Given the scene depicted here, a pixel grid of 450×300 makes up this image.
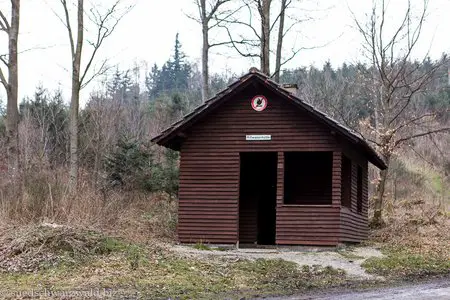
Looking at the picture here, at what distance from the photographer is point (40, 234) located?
39.2 feet

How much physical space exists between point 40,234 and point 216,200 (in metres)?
6.01

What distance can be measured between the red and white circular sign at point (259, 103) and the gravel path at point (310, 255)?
3.88 m

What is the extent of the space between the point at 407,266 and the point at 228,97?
21.1 ft

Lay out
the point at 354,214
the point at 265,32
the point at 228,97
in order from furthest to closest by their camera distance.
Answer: the point at 265,32
the point at 354,214
the point at 228,97

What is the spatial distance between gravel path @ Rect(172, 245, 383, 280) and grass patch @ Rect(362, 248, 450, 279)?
1.08ft

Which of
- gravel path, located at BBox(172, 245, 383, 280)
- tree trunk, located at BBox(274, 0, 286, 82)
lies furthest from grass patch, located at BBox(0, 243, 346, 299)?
tree trunk, located at BBox(274, 0, 286, 82)

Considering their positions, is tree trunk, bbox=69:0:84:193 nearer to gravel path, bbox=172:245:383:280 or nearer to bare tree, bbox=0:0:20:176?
bare tree, bbox=0:0:20:176

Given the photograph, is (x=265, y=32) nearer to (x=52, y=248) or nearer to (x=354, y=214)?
(x=354, y=214)

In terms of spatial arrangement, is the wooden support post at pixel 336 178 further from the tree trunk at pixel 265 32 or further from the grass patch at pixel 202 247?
the tree trunk at pixel 265 32

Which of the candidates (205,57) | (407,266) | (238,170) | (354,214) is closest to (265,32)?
(205,57)

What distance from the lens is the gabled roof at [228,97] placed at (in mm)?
15734

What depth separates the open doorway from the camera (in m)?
19.0

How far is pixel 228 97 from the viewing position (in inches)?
655

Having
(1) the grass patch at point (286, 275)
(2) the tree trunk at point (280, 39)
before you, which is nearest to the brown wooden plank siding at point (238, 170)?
(1) the grass patch at point (286, 275)
